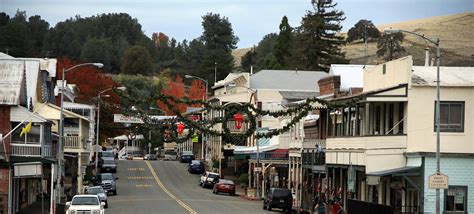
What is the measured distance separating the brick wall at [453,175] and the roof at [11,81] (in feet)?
75.1

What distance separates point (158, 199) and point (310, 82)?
46209mm

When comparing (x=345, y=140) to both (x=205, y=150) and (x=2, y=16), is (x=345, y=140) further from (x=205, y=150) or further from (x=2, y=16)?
(x=2, y=16)

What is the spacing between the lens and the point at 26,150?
5675 centimetres

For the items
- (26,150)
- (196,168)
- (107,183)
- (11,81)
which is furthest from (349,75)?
(196,168)

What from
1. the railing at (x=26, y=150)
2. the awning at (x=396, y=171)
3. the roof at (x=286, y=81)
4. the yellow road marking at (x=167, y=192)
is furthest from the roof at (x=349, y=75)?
the roof at (x=286, y=81)

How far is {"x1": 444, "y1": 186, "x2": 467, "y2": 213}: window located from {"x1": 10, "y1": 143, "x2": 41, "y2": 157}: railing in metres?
23.5

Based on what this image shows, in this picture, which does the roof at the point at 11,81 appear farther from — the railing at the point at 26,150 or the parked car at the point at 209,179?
the parked car at the point at 209,179

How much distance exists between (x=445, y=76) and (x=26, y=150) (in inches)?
934

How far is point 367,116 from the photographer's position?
180 feet

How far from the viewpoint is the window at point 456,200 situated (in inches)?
1827

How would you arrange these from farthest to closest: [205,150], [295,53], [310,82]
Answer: [295,53]
[205,150]
[310,82]

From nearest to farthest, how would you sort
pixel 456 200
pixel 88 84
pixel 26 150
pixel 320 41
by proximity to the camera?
pixel 456 200, pixel 26 150, pixel 88 84, pixel 320 41

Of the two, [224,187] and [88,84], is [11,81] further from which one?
[88,84]

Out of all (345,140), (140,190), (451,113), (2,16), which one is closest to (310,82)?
(140,190)
